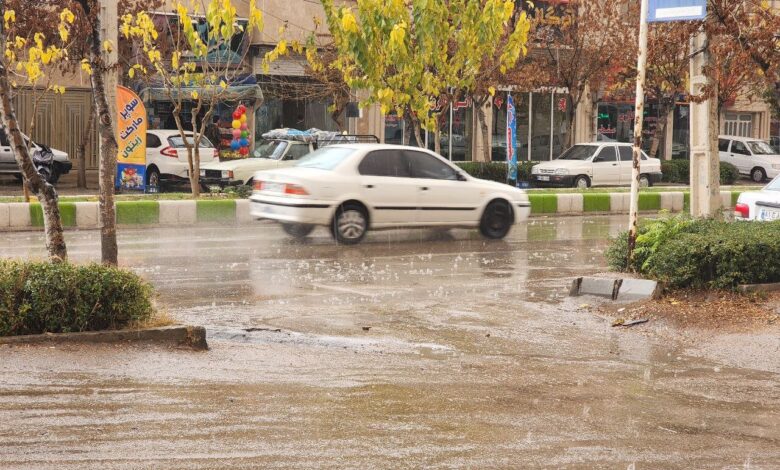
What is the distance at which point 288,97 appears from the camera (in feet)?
113

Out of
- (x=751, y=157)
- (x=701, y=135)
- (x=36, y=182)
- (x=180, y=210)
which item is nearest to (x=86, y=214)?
(x=180, y=210)

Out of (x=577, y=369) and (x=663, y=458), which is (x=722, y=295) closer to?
(x=577, y=369)

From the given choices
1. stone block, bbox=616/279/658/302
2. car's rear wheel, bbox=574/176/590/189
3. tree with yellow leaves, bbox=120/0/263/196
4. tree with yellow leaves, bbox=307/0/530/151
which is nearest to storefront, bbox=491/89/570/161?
car's rear wheel, bbox=574/176/590/189

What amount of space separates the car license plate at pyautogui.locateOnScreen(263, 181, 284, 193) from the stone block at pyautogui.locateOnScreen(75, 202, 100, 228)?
3.91m

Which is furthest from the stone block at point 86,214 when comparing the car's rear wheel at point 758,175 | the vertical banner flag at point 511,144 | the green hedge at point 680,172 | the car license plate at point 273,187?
the car's rear wheel at point 758,175

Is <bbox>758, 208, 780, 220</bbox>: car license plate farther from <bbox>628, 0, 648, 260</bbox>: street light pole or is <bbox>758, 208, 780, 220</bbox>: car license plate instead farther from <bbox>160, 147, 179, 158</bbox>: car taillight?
<bbox>160, 147, 179, 158</bbox>: car taillight

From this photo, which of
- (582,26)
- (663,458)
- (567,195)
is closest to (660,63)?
(582,26)

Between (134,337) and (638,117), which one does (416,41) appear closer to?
(638,117)

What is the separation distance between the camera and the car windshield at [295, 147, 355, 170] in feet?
57.3

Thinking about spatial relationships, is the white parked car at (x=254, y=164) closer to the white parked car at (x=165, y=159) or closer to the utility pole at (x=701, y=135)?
the white parked car at (x=165, y=159)

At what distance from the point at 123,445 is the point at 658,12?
28.1 feet

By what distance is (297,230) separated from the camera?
18.1 metres

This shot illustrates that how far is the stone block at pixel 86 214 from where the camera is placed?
64.7 feet

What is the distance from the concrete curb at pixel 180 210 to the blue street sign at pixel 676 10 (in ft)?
32.5
